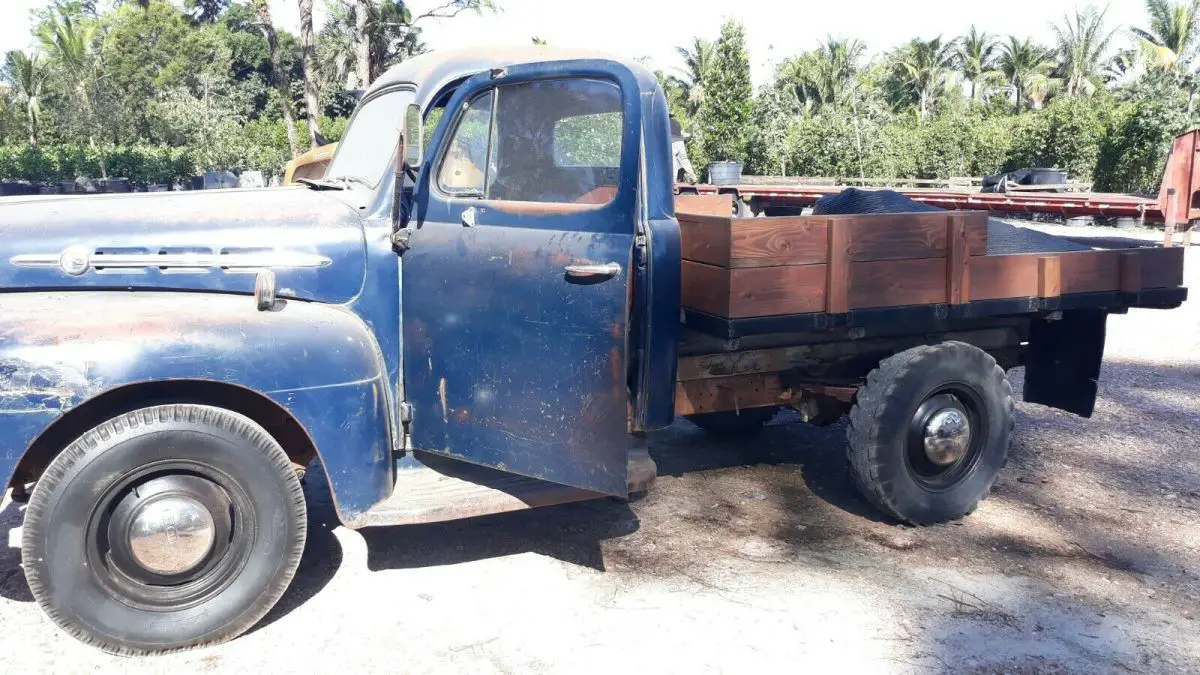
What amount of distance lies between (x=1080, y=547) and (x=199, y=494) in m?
3.70

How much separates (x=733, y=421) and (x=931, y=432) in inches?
61.3

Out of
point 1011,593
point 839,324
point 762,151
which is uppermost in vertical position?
point 762,151

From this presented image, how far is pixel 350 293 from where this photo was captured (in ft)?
12.0

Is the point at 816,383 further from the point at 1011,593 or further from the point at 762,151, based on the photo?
the point at 762,151

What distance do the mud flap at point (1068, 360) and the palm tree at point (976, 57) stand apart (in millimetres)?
49502

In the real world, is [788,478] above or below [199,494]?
below

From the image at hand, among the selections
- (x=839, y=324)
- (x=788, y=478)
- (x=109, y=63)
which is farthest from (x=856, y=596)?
(x=109, y=63)

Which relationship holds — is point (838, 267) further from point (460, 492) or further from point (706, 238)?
point (460, 492)

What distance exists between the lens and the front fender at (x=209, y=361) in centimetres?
307

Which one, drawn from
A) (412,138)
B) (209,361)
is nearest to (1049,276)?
(412,138)

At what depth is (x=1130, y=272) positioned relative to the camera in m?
4.84

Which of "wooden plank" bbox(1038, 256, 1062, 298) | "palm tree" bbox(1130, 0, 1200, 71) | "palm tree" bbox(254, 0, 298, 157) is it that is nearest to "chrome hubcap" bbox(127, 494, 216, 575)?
"wooden plank" bbox(1038, 256, 1062, 298)

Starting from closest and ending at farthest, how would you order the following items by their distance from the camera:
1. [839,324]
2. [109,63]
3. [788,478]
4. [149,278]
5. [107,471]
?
[107,471] → [149,278] → [839,324] → [788,478] → [109,63]

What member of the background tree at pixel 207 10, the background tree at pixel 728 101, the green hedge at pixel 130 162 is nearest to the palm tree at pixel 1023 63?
the background tree at pixel 728 101
